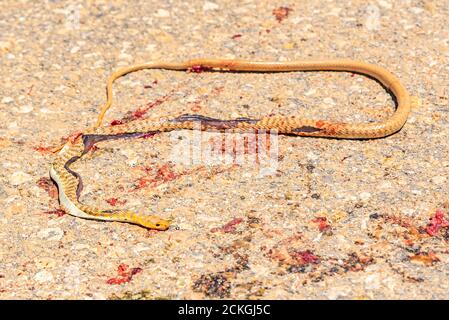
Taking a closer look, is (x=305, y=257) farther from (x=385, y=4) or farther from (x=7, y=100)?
(x=385, y=4)

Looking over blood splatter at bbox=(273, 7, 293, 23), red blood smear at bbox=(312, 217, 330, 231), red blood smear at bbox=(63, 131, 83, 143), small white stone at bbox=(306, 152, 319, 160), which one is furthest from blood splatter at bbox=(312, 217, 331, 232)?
blood splatter at bbox=(273, 7, 293, 23)

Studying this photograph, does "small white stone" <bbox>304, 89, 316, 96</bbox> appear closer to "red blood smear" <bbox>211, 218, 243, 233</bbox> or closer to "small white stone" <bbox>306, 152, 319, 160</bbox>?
"small white stone" <bbox>306, 152, 319, 160</bbox>

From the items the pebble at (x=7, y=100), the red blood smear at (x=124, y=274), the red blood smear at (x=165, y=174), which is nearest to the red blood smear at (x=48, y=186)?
the red blood smear at (x=165, y=174)

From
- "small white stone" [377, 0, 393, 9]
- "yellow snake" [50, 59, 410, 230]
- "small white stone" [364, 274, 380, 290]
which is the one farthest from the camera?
"small white stone" [377, 0, 393, 9]

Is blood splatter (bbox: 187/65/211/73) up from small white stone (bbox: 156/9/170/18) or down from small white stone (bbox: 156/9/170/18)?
down

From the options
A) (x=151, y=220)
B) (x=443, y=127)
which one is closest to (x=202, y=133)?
(x=151, y=220)

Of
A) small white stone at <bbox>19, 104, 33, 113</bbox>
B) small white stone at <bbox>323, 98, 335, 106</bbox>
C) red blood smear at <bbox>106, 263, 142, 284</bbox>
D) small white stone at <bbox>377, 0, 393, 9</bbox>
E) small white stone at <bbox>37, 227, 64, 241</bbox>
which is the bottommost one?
red blood smear at <bbox>106, 263, 142, 284</bbox>

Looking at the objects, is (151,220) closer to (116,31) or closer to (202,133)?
(202,133)

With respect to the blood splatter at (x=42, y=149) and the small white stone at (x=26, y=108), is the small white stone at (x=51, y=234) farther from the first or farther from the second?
the small white stone at (x=26, y=108)
